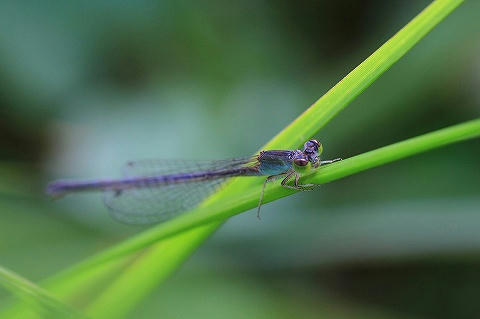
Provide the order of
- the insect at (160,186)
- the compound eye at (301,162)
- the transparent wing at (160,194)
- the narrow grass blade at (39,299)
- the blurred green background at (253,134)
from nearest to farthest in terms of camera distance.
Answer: the narrow grass blade at (39,299)
the compound eye at (301,162)
the insect at (160,186)
the transparent wing at (160,194)
the blurred green background at (253,134)

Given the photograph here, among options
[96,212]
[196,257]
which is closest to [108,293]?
[196,257]

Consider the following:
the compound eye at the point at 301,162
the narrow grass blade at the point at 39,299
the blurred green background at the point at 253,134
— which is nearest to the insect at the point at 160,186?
the compound eye at the point at 301,162

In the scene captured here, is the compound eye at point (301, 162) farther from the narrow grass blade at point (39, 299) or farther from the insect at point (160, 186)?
the narrow grass blade at point (39, 299)

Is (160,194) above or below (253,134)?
below

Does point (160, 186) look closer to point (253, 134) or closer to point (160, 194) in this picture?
point (160, 194)

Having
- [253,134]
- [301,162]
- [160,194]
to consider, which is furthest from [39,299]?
[253,134]

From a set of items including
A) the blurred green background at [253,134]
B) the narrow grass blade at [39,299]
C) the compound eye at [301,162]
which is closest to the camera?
the narrow grass blade at [39,299]
